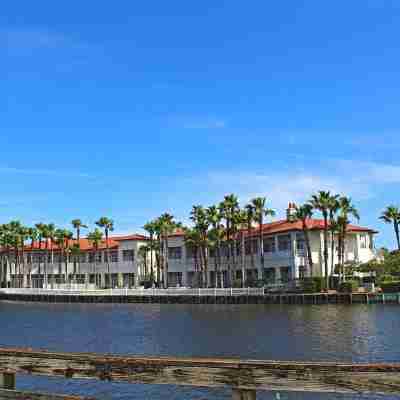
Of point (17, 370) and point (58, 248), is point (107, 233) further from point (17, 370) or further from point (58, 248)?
point (17, 370)

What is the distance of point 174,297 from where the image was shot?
83125mm

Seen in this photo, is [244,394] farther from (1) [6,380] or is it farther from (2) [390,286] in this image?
(2) [390,286]

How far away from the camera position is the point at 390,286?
241 ft

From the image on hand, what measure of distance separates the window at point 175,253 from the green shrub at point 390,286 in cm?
4126

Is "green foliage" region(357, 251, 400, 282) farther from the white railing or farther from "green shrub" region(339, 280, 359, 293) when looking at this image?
the white railing

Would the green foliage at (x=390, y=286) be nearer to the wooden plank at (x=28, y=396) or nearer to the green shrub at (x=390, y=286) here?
the green shrub at (x=390, y=286)

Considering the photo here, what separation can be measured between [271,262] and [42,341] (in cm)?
5573

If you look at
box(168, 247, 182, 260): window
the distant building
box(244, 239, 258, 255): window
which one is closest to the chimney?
the distant building

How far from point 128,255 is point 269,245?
3314 cm

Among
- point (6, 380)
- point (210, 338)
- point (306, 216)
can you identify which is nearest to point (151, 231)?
point (306, 216)

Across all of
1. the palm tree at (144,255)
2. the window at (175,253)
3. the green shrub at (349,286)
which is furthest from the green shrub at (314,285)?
the palm tree at (144,255)

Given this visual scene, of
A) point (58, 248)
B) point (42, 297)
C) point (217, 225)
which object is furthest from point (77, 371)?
point (58, 248)

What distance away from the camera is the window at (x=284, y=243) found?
85188mm

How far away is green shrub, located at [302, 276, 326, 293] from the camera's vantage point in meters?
75.5
